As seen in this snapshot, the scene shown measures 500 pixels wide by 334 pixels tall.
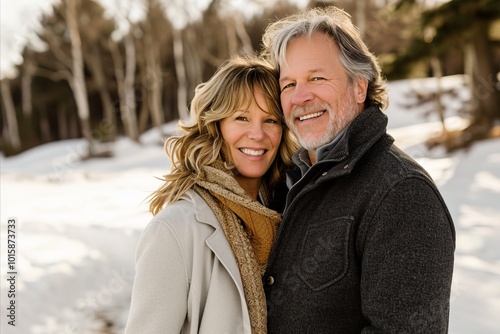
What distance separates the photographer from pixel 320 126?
205cm

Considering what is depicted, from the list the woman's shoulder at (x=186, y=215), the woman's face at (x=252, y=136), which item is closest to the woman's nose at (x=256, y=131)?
the woman's face at (x=252, y=136)

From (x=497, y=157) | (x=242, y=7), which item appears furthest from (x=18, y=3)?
(x=497, y=157)

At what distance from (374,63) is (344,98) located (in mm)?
260

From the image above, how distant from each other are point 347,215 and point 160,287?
0.72 meters

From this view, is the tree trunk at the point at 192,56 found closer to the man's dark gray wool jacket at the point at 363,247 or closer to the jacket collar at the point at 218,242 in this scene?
the jacket collar at the point at 218,242

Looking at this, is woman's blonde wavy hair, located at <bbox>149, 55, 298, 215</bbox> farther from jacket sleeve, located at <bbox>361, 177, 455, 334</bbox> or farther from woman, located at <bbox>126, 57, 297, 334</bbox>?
jacket sleeve, located at <bbox>361, 177, 455, 334</bbox>

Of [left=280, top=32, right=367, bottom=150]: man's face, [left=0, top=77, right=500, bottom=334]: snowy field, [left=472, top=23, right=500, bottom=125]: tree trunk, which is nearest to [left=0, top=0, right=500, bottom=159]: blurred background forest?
[left=472, top=23, right=500, bottom=125]: tree trunk

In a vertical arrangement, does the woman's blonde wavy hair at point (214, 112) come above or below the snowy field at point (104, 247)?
Result: above

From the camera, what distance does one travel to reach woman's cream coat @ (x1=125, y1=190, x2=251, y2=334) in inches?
71.1

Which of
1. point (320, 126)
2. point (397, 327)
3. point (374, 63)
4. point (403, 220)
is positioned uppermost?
point (374, 63)

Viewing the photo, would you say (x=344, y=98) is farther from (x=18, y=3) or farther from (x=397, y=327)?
(x=18, y=3)

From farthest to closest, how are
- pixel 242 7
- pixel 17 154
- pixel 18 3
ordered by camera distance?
1. pixel 17 154
2. pixel 242 7
3. pixel 18 3

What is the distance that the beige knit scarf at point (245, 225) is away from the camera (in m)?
1.89

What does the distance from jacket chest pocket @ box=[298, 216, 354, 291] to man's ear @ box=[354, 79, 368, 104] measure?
0.63 meters
